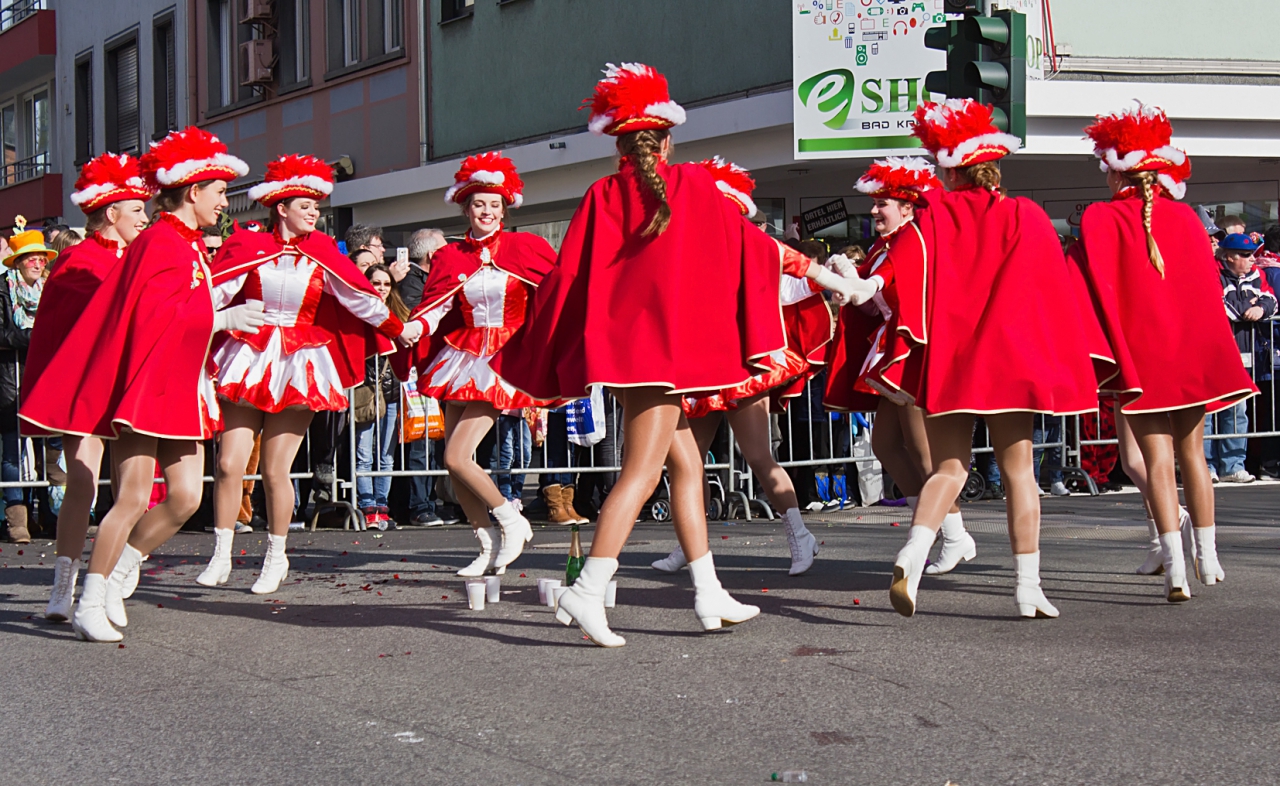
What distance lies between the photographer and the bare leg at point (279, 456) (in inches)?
306

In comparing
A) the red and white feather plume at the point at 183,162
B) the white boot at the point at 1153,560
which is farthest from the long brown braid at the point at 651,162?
the white boot at the point at 1153,560

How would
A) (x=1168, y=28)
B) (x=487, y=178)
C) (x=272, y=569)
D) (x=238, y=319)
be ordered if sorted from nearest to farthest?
(x=238, y=319) < (x=272, y=569) < (x=487, y=178) < (x=1168, y=28)

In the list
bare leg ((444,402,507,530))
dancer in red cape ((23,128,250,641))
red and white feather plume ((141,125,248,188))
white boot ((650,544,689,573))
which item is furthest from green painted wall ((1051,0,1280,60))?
dancer in red cape ((23,128,250,641))

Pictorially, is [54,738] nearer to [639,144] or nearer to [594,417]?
[639,144]

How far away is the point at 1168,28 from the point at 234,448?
504 inches

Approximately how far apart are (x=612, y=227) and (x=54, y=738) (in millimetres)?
2650

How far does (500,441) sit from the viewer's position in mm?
12445

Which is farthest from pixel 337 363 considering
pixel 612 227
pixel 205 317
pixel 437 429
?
pixel 437 429

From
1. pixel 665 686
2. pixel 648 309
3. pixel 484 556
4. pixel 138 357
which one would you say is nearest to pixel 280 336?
pixel 138 357

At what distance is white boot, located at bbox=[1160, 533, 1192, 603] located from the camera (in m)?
6.66

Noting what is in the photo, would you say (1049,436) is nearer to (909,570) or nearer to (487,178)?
(487,178)

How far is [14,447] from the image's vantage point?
460 inches

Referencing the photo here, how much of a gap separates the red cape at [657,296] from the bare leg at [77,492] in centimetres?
202

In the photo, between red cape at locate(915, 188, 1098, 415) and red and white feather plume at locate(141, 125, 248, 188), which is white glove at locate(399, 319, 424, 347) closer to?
red and white feather plume at locate(141, 125, 248, 188)
